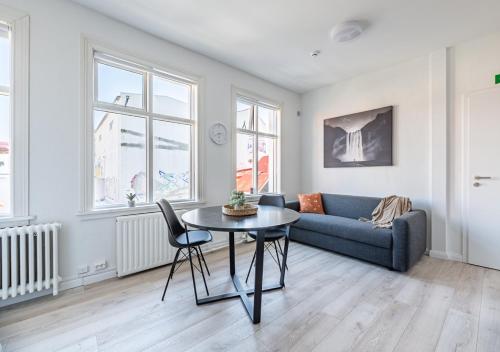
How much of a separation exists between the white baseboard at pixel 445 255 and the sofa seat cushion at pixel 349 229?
976 millimetres

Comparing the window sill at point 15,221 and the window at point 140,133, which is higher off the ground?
the window at point 140,133

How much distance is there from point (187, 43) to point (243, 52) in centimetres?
74

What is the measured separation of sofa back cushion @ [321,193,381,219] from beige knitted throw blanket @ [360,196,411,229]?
138mm

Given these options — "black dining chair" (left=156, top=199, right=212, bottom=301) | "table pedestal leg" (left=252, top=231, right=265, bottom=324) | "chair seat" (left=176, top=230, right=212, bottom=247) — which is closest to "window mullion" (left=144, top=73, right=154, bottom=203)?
"black dining chair" (left=156, top=199, right=212, bottom=301)

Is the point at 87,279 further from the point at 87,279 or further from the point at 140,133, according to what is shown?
the point at 140,133

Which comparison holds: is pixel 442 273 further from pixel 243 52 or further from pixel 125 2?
pixel 125 2

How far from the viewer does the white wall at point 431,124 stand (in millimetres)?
2895

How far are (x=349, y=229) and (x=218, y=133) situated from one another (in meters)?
2.24

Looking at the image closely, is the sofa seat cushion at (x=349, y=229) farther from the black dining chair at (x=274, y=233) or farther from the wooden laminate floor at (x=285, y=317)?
the black dining chair at (x=274, y=233)

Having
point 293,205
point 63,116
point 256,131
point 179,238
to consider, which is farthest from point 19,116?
point 293,205

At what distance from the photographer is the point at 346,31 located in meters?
2.51

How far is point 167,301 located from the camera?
6.73 feet

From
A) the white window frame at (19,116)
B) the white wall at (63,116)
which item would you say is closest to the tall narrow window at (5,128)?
the white window frame at (19,116)

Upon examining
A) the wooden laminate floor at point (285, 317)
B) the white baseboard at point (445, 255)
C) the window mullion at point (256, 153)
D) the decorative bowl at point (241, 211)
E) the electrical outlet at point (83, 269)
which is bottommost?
the wooden laminate floor at point (285, 317)
